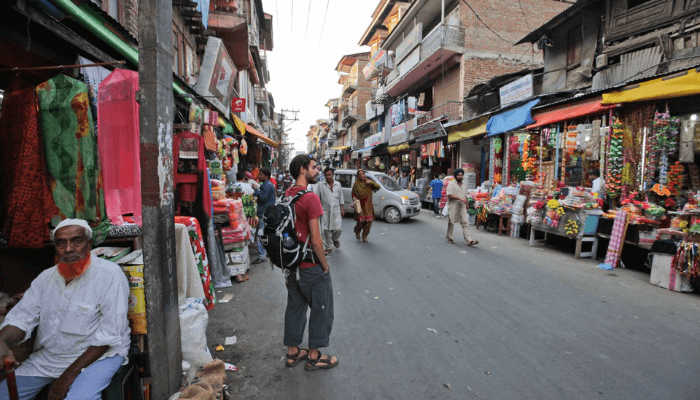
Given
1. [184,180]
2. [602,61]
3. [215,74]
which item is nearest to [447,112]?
[602,61]

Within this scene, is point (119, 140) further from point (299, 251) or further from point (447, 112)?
point (447, 112)

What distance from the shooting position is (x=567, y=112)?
945 centimetres

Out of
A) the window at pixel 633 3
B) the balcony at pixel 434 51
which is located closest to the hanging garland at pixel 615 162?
the window at pixel 633 3

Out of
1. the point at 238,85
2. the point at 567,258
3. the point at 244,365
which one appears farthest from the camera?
the point at 238,85

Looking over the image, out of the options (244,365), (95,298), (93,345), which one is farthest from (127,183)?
(244,365)

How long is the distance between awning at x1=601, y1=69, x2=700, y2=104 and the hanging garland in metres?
0.63

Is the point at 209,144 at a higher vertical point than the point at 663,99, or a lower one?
lower

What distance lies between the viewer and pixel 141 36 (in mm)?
2389

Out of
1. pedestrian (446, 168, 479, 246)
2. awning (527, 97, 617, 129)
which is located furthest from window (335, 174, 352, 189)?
awning (527, 97, 617, 129)

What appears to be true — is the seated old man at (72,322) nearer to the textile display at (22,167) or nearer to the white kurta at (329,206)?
the textile display at (22,167)

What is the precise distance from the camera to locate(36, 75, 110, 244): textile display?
10.5 ft

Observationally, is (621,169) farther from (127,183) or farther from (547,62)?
(127,183)

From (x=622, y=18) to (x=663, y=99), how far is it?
4.33m

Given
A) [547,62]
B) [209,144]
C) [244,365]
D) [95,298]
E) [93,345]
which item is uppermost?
[547,62]
